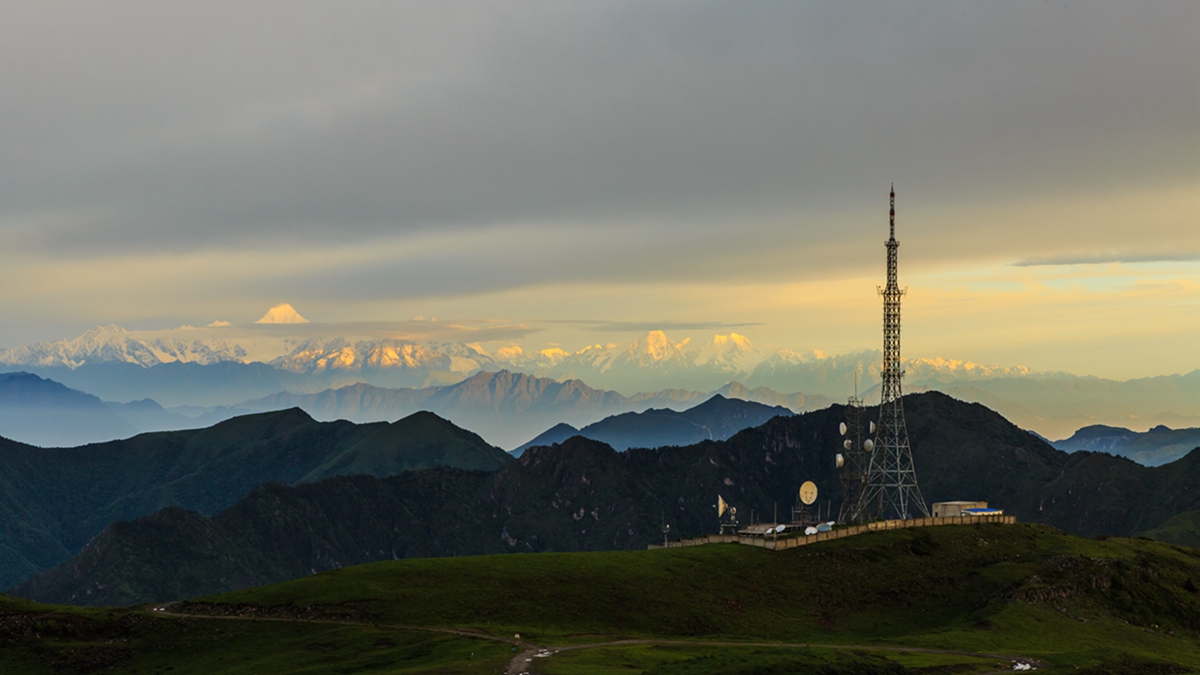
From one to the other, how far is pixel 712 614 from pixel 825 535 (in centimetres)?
3913

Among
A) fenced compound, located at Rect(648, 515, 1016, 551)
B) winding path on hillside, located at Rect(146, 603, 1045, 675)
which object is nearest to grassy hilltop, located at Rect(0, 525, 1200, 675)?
winding path on hillside, located at Rect(146, 603, 1045, 675)

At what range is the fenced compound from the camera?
169 meters

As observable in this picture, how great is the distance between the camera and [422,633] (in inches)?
4705

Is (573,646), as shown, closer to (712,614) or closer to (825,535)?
(712,614)

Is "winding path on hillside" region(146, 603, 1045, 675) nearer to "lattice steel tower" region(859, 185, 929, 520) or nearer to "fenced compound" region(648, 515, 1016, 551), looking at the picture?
"fenced compound" region(648, 515, 1016, 551)

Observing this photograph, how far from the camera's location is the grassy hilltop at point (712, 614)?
110m

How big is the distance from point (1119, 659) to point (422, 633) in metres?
75.3

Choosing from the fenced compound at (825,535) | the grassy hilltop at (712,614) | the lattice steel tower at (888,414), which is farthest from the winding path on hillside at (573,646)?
the lattice steel tower at (888,414)

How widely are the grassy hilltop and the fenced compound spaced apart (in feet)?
7.74

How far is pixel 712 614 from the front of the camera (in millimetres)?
139875

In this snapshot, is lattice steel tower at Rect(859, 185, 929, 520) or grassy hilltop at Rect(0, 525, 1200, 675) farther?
lattice steel tower at Rect(859, 185, 929, 520)

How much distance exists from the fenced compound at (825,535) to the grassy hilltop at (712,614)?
236cm

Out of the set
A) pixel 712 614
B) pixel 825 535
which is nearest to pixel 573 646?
pixel 712 614

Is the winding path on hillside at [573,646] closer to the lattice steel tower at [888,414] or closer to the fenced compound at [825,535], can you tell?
the fenced compound at [825,535]
